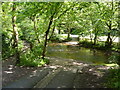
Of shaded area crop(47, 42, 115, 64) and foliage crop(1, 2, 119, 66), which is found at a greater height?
foliage crop(1, 2, 119, 66)

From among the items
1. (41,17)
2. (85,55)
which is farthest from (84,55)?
(41,17)

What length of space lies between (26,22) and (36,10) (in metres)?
8.07

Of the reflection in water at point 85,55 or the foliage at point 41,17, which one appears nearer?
the foliage at point 41,17

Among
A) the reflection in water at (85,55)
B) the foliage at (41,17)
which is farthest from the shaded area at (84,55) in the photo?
the foliage at (41,17)

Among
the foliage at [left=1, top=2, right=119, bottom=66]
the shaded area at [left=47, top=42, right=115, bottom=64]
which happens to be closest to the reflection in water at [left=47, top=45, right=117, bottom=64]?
the shaded area at [left=47, top=42, right=115, bottom=64]

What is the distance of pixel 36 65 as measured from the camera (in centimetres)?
944

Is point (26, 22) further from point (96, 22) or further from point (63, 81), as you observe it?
point (63, 81)

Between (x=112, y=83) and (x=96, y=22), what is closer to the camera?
(x=112, y=83)

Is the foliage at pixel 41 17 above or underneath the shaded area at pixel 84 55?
above

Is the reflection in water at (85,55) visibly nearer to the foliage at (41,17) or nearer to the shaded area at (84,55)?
the shaded area at (84,55)

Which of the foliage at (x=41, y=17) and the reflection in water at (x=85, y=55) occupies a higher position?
the foliage at (x=41, y=17)

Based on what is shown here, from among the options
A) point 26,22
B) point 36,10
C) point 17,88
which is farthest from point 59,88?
point 26,22

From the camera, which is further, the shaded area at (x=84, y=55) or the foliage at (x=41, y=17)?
the shaded area at (x=84, y=55)

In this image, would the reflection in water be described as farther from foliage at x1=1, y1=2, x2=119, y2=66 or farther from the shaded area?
foliage at x1=1, y1=2, x2=119, y2=66
